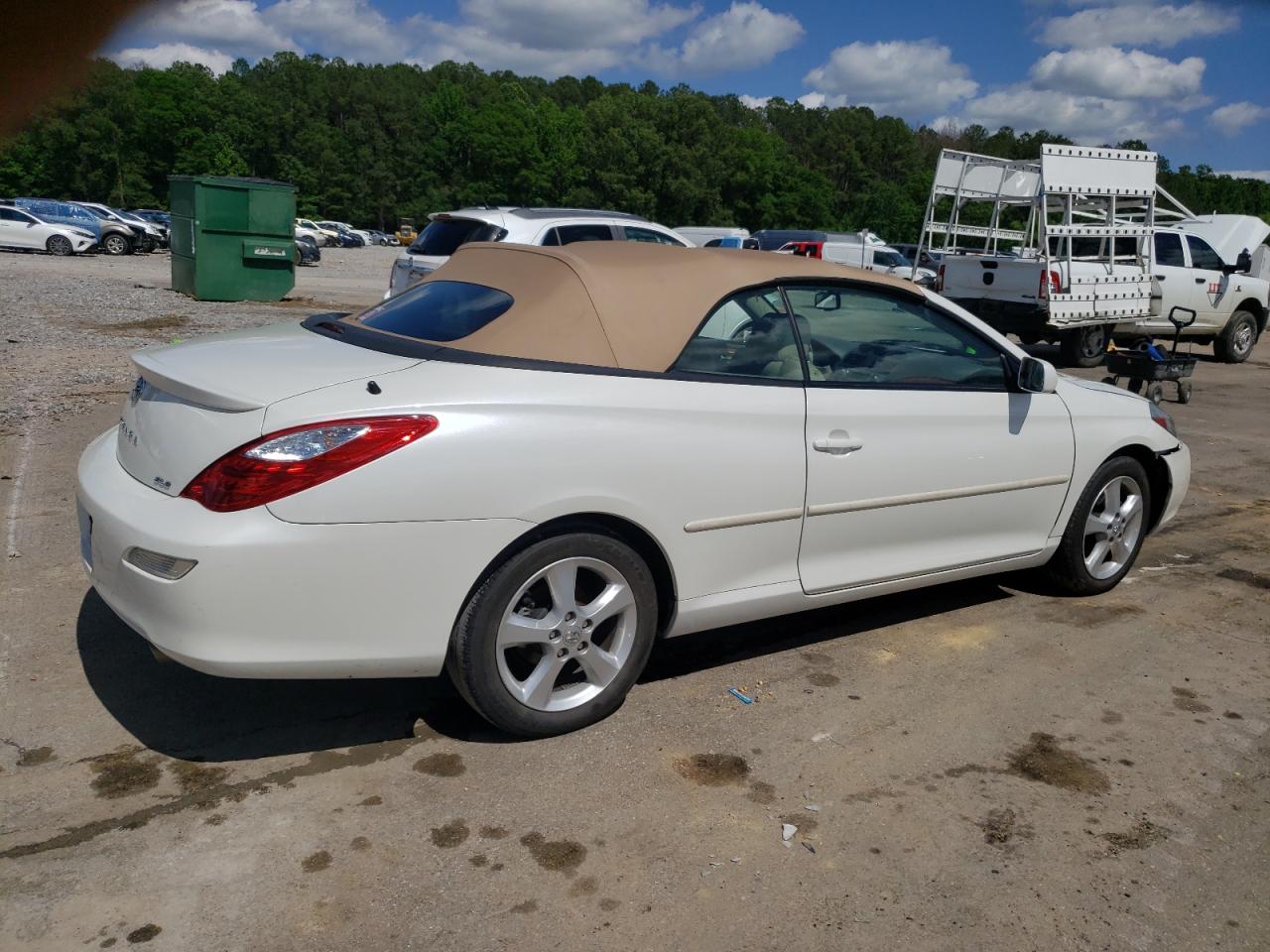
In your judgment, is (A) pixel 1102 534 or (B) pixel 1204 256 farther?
(B) pixel 1204 256

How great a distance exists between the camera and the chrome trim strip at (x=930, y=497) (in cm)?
416

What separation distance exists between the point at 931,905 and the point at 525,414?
5.97ft

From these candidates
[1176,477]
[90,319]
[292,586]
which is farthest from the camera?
[90,319]

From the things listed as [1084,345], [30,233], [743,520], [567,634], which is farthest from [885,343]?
[30,233]

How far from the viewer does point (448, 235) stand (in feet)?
37.8

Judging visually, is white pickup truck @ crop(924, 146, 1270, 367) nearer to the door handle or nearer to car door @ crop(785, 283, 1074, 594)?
car door @ crop(785, 283, 1074, 594)

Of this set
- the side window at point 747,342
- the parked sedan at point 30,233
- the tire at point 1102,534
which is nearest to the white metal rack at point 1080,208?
the tire at point 1102,534

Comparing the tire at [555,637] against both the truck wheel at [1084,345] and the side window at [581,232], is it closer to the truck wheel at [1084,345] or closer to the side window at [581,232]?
the side window at [581,232]

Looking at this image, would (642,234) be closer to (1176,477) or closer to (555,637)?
(1176,477)

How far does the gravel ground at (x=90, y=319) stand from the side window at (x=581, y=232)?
14.4 feet

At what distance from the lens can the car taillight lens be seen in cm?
313

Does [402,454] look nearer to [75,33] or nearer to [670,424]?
[670,424]

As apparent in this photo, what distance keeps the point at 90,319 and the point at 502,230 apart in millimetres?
7165

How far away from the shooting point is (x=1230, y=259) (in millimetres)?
18062
